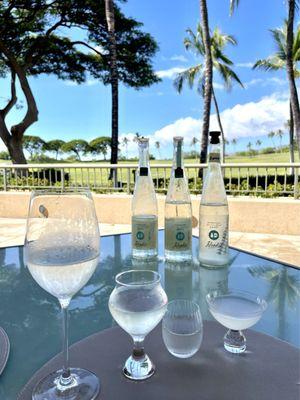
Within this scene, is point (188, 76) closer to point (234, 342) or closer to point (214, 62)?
point (214, 62)

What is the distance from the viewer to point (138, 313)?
21.3 inches

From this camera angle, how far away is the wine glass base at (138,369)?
0.55m

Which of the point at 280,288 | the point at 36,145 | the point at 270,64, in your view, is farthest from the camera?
the point at 36,145

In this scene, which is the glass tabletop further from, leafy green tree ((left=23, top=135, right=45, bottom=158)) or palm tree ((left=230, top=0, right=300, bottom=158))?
leafy green tree ((left=23, top=135, right=45, bottom=158))

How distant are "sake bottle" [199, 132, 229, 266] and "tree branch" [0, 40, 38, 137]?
11.1 m

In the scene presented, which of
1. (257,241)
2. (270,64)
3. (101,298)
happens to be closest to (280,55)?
(270,64)

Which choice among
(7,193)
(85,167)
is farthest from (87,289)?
(7,193)

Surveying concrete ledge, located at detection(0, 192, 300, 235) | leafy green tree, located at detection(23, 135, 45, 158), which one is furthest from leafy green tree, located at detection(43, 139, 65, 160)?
concrete ledge, located at detection(0, 192, 300, 235)

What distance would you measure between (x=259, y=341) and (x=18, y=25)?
1210cm

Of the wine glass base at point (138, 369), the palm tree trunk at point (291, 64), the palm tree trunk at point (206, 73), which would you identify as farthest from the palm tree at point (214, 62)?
the wine glass base at point (138, 369)

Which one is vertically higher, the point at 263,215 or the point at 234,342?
the point at 234,342

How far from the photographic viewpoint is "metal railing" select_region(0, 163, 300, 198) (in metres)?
4.80

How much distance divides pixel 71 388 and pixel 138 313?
159 mm

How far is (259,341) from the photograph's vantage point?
679 mm
